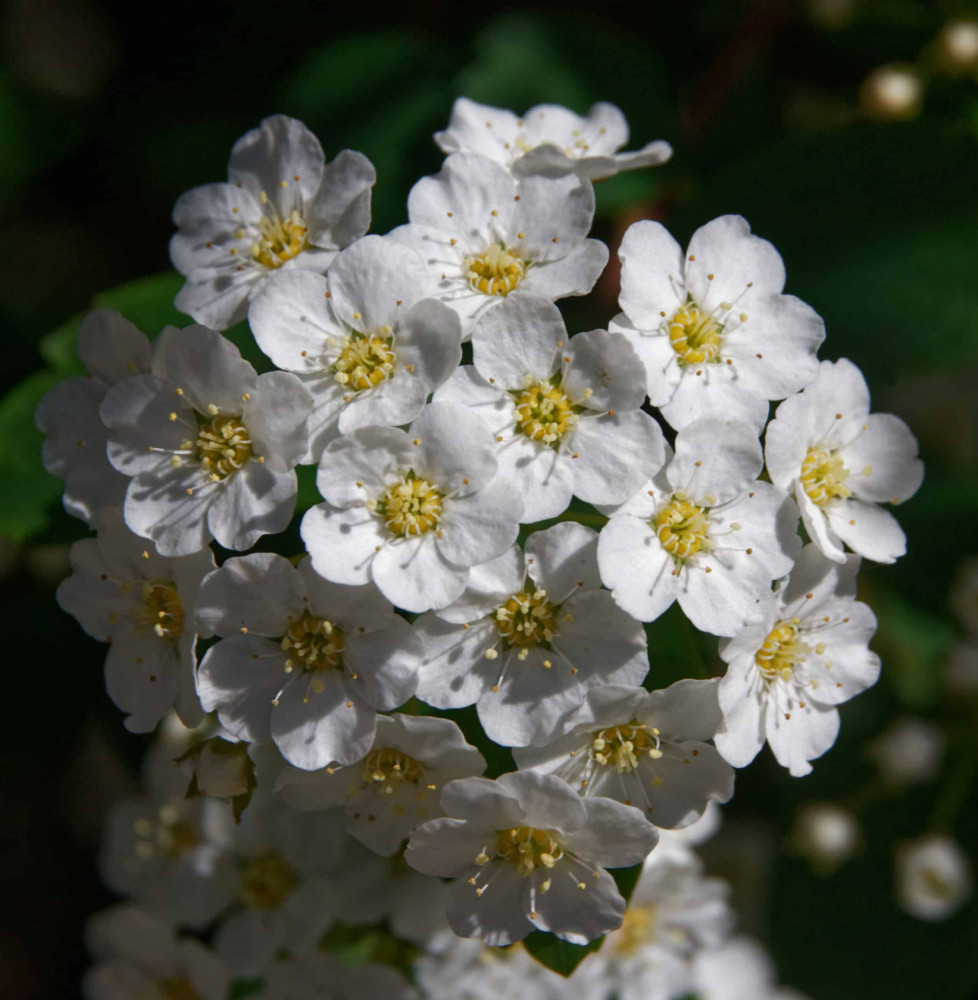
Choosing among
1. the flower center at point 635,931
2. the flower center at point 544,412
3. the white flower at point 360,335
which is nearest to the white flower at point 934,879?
the flower center at point 635,931

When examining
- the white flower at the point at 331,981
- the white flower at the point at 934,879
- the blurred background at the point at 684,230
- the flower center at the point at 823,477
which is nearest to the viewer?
the flower center at the point at 823,477

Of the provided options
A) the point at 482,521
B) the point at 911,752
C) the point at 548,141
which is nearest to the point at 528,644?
the point at 482,521

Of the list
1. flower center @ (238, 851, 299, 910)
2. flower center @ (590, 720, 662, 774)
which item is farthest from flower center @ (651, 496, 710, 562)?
flower center @ (238, 851, 299, 910)

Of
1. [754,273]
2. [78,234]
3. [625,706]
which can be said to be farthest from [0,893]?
[754,273]

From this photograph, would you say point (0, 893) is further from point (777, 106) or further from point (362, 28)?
point (777, 106)

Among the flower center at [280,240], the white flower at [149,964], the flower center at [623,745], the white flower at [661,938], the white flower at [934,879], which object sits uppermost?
the flower center at [280,240]

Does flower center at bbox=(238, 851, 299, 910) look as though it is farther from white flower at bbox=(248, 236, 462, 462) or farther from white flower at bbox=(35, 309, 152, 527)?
white flower at bbox=(248, 236, 462, 462)

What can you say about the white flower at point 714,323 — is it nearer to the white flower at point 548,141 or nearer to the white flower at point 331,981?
the white flower at point 548,141

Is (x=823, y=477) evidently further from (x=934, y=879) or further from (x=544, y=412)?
(x=934, y=879)
